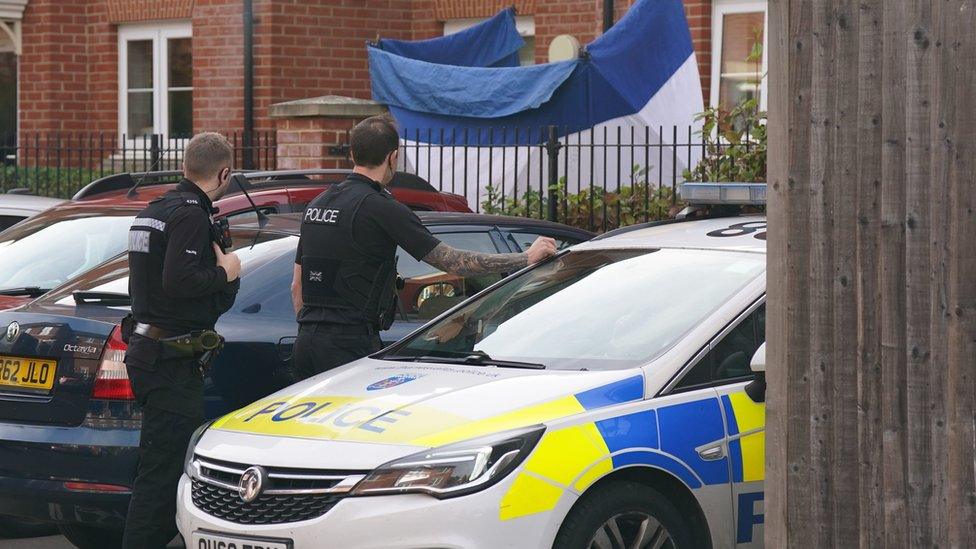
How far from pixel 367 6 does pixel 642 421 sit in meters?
12.7

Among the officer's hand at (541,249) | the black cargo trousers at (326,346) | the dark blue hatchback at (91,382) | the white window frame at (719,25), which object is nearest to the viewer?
the dark blue hatchback at (91,382)

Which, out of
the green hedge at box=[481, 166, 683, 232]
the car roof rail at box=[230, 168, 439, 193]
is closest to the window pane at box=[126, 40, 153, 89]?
the green hedge at box=[481, 166, 683, 232]

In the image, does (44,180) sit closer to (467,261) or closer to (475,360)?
(467,261)

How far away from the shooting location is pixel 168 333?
5797 millimetres

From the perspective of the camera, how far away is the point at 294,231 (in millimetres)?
Result: 6742

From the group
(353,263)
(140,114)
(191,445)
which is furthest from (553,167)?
(140,114)

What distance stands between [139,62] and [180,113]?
962mm

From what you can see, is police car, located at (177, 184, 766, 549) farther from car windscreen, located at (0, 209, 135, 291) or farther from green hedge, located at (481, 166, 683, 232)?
green hedge, located at (481, 166, 683, 232)

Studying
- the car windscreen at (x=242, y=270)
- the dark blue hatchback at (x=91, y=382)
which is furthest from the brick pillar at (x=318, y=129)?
the dark blue hatchback at (x=91, y=382)

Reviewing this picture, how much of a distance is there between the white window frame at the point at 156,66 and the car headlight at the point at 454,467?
13772mm

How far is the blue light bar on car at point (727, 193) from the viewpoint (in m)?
6.32

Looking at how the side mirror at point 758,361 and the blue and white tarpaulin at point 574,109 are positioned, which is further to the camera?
the blue and white tarpaulin at point 574,109

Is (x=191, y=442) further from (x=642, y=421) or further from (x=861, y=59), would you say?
(x=861, y=59)

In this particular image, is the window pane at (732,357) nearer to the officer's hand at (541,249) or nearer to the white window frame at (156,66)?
the officer's hand at (541,249)
